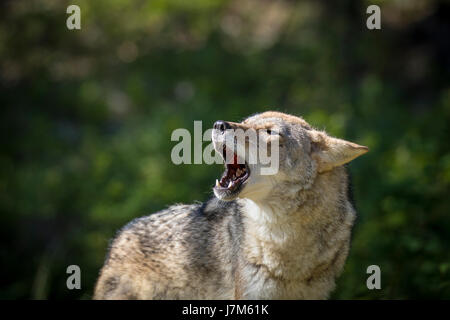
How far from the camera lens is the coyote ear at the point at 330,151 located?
426 centimetres

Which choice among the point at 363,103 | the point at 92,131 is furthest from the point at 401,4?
the point at 92,131

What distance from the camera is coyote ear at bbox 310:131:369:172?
14.0ft

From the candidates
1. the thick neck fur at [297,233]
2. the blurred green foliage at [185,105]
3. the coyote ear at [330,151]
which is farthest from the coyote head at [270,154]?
the blurred green foliage at [185,105]

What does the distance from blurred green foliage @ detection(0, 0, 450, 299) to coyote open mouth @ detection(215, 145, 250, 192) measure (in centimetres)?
274

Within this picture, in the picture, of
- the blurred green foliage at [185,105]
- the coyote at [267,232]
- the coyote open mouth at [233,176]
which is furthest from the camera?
the blurred green foliage at [185,105]

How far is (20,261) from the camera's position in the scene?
8391mm

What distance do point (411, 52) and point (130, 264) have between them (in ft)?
30.2

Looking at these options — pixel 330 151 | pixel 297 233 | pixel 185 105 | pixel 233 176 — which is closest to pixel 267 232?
pixel 297 233

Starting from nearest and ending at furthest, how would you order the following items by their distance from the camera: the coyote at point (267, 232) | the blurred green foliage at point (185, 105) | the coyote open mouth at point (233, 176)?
the coyote open mouth at point (233, 176), the coyote at point (267, 232), the blurred green foliage at point (185, 105)

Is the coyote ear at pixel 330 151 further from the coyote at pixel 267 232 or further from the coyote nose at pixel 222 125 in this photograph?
the coyote nose at pixel 222 125

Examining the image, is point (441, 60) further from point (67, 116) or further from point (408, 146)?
point (67, 116)

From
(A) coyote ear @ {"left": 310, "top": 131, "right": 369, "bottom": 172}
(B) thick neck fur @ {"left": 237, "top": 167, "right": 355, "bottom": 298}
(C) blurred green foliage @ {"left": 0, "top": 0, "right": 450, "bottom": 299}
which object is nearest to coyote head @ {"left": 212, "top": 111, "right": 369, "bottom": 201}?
(A) coyote ear @ {"left": 310, "top": 131, "right": 369, "bottom": 172}

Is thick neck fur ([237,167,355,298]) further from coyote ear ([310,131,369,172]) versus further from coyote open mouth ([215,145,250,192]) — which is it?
coyote open mouth ([215,145,250,192])

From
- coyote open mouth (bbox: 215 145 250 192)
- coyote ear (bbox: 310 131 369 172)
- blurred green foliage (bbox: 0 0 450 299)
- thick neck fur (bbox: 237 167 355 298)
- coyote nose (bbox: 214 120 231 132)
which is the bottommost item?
thick neck fur (bbox: 237 167 355 298)
